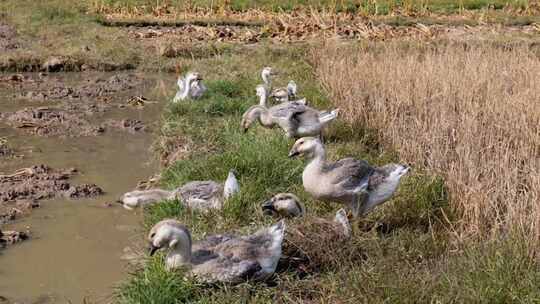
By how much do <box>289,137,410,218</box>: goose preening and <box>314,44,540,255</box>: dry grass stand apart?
664 mm

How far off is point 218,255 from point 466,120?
4.12 m

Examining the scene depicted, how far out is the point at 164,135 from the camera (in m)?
10.9

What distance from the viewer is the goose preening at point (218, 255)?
546cm

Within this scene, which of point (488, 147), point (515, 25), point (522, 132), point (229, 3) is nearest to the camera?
point (488, 147)

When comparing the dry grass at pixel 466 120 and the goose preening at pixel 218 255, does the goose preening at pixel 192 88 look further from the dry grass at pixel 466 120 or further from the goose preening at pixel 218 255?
the goose preening at pixel 218 255

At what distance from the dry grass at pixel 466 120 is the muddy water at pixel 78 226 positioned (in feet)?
10.8

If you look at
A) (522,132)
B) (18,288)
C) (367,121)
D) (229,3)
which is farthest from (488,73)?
(229,3)

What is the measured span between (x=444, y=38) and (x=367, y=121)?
38.8ft

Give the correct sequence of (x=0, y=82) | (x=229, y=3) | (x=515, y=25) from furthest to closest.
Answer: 1. (x=229, y=3)
2. (x=515, y=25)
3. (x=0, y=82)

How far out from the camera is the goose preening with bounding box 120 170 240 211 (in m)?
7.04

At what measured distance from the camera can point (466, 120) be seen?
8414mm

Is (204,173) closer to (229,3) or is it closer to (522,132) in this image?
(522,132)

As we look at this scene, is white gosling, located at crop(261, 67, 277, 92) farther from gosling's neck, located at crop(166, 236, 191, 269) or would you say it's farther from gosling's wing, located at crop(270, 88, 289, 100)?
gosling's neck, located at crop(166, 236, 191, 269)

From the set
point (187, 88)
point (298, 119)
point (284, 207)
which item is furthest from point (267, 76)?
point (284, 207)
